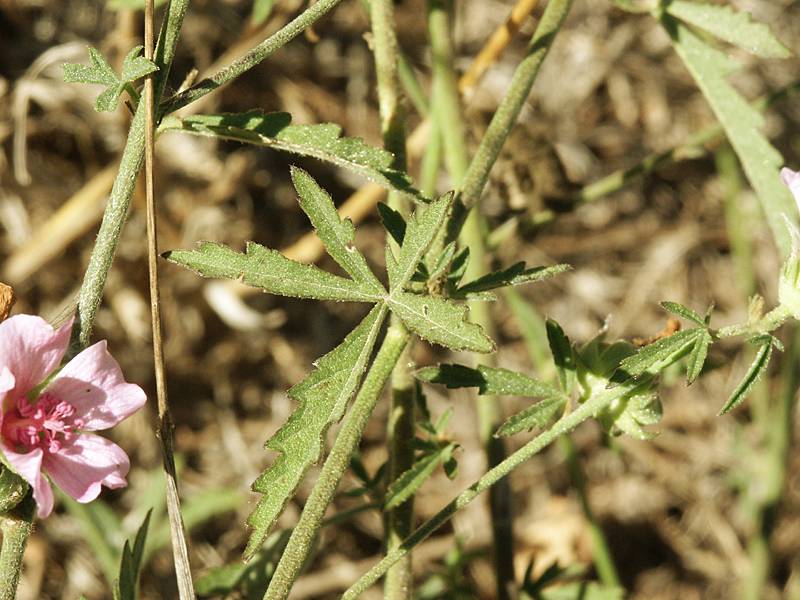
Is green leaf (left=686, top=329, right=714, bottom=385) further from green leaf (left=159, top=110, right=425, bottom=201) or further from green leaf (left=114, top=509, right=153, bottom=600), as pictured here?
green leaf (left=114, top=509, right=153, bottom=600)

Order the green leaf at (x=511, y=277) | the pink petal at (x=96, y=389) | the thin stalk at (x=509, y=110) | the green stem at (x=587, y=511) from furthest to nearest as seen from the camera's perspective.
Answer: the green stem at (x=587, y=511)
the thin stalk at (x=509, y=110)
the green leaf at (x=511, y=277)
the pink petal at (x=96, y=389)

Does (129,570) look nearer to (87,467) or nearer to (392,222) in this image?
(87,467)

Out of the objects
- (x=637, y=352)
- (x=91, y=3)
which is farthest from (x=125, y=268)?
(x=637, y=352)

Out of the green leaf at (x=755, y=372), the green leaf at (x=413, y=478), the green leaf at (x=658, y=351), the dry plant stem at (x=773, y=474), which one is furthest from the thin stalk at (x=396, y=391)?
the dry plant stem at (x=773, y=474)

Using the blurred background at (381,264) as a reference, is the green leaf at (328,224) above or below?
above

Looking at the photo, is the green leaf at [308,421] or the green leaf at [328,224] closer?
the green leaf at [308,421]

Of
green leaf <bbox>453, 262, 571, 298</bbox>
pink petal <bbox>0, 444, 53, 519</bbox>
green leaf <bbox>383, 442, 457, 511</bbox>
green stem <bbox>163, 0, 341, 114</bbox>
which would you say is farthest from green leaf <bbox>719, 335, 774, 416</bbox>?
pink petal <bbox>0, 444, 53, 519</bbox>

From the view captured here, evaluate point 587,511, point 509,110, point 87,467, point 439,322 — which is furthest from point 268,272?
point 587,511

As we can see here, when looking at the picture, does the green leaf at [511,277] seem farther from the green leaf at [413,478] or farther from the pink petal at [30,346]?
the pink petal at [30,346]
